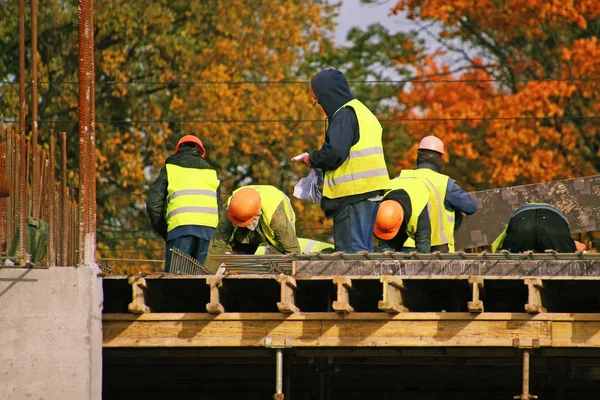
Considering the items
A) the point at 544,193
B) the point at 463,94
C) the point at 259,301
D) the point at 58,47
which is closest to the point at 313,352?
the point at 259,301

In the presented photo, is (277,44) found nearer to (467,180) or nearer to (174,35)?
(174,35)

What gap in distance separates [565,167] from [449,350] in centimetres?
1988

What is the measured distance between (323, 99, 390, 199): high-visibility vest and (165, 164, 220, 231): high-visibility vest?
2.41 meters

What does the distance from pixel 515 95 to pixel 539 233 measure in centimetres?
1849

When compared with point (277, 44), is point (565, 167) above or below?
below

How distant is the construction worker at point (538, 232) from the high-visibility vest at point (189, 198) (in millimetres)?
3142

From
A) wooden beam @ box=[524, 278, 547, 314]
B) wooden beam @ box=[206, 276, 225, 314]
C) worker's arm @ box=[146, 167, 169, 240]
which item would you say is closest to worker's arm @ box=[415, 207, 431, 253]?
worker's arm @ box=[146, 167, 169, 240]

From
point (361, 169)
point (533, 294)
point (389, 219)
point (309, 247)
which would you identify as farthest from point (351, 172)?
point (309, 247)

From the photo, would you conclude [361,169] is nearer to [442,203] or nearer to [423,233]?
[423,233]

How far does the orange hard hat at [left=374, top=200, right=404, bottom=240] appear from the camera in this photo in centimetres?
1398

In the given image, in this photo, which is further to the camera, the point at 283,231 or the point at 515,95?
the point at 515,95

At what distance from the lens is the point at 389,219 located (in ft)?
45.9

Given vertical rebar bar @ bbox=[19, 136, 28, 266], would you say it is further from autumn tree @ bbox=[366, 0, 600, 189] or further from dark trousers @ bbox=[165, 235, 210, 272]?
autumn tree @ bbox=[366, 0, 600, 189]

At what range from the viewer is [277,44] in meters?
32.3
